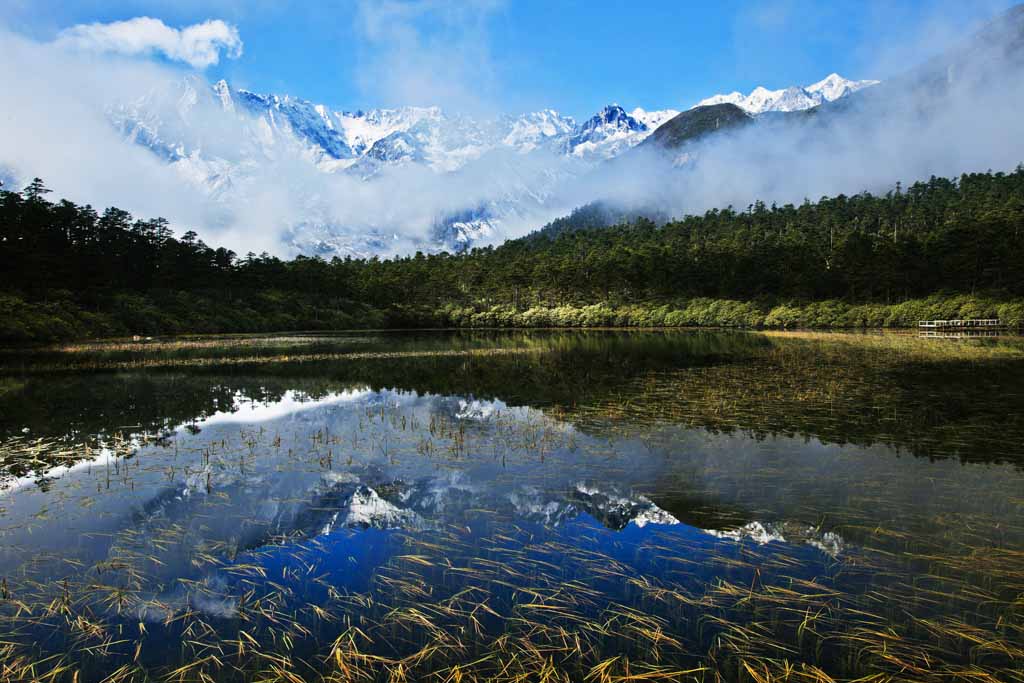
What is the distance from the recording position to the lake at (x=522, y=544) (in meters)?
5.37

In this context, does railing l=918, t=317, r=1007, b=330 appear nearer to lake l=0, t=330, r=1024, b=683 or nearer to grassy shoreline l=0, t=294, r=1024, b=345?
grassy shoreline l=0, t=294, r=1024, b=345

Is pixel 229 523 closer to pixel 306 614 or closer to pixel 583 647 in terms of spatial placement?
pixel 306 614

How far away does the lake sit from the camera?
5367 mm

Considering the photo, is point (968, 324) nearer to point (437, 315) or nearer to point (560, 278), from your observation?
point (560, 278)

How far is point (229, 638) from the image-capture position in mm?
5711

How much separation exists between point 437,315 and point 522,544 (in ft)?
336

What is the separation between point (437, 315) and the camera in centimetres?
10894

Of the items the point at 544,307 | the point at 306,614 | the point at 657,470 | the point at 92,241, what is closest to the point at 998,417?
the point at 657,470

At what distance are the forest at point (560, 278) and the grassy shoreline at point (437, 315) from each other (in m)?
0.26

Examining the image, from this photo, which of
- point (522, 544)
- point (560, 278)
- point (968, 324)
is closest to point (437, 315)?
point (560, 278)

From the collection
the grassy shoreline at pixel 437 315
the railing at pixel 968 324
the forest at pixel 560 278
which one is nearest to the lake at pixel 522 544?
the grassy shoreline at pixel 437 315

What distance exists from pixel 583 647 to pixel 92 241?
9675 centimetres

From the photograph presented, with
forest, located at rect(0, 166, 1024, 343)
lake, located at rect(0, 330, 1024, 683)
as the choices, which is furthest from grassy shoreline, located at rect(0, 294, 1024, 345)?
lake, located at rect(0, 330, 1024, 683)

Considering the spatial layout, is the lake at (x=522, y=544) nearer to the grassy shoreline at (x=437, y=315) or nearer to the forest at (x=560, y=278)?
the grassy shoreline at (x=437, y=315)
